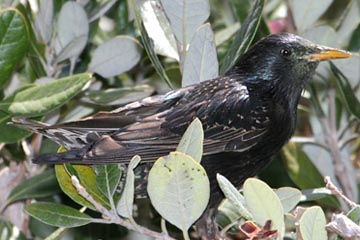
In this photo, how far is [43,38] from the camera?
3.37 meters

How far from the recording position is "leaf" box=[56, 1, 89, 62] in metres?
3.27

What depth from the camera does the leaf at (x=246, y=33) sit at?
2.92 m

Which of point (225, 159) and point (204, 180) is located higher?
point (204, 180)

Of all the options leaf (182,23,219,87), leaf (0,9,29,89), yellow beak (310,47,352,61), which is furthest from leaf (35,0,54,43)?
yellow beak (310,47,352,61)

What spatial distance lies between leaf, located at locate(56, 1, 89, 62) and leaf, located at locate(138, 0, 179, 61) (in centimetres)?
21

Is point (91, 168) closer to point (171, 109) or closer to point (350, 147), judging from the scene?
point (171, 109)

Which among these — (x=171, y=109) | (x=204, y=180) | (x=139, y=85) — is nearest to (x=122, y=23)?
(x=139, y=85)

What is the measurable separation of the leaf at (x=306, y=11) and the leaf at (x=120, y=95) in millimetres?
536

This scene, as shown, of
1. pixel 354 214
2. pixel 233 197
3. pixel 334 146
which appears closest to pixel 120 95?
pixel 334 146

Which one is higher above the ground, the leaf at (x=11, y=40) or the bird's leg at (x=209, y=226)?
the leaf at (x=11, y=40)

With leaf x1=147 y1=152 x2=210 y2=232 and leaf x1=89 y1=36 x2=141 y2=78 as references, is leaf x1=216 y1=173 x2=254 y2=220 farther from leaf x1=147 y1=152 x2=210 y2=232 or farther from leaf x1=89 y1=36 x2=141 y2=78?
leaf x1=89 y1=36 x2=141 y2=78

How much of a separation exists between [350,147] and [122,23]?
94 cm

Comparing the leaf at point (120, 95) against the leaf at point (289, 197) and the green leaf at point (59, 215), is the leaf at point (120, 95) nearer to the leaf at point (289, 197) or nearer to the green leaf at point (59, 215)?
the green leaf at point (59, 215)

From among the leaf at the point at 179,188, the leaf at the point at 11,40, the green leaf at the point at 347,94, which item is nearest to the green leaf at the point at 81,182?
the leaf at the point at 179,188
